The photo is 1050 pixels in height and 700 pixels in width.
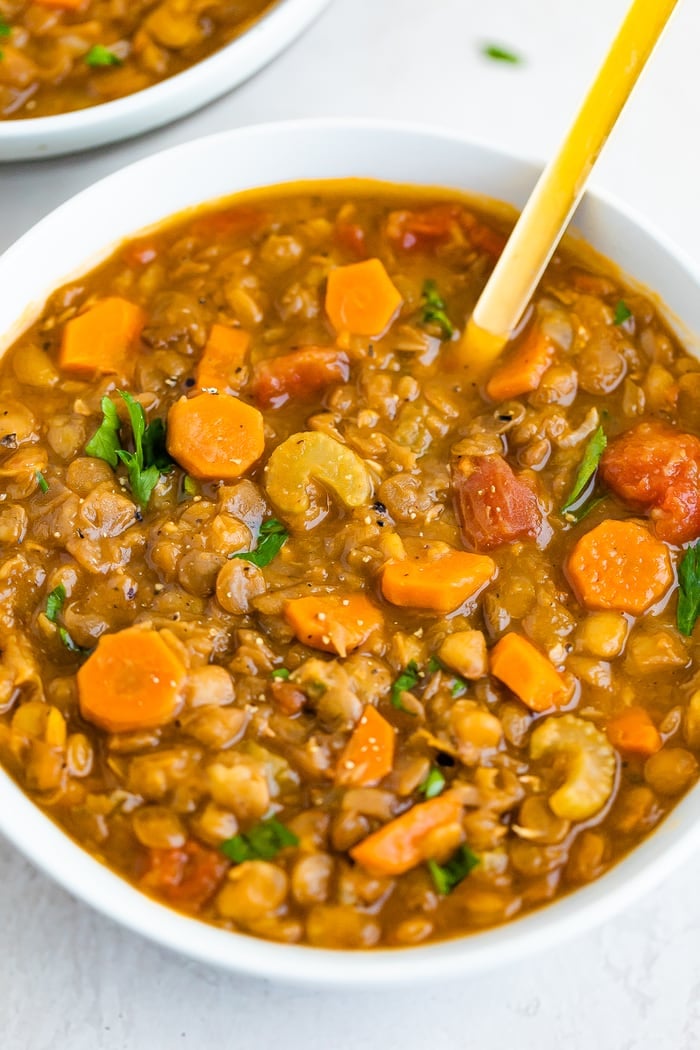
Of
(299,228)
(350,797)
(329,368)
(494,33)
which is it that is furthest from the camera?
(494,33)

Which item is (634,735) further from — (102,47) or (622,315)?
(102,47)

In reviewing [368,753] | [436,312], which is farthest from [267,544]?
[436,312]

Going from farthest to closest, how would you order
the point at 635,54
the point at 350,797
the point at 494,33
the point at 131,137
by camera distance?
the point at 494,33 < the point at 131,137 < the point at 635,54 < the point at 350,797

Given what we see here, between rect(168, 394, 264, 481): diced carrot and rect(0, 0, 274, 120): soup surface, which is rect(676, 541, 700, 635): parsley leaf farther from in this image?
rect(0, 0, 274, 120): soup surface

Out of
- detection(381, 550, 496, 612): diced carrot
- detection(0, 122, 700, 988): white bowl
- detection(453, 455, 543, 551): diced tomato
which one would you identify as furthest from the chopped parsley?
detection(453, 455, 543, 551): diced tomato

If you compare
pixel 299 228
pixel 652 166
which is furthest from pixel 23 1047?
pixel 652 166

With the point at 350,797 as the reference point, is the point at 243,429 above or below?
above

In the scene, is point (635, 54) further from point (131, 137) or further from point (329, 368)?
point (131, 137)
